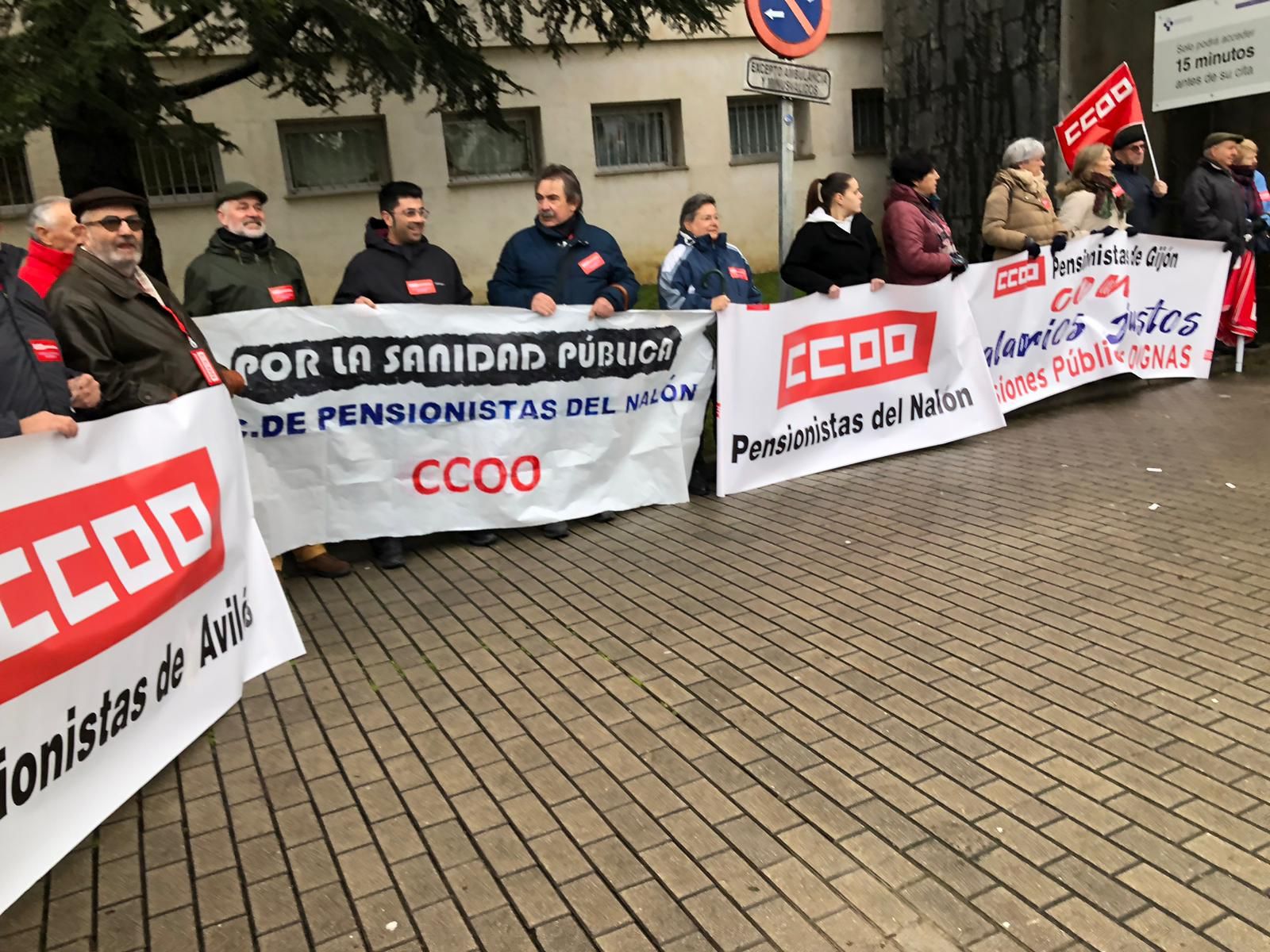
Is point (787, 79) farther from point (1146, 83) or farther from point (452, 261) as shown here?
point (1146, 83)

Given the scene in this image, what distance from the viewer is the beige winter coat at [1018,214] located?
24.4ft

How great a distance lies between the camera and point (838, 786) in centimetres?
302

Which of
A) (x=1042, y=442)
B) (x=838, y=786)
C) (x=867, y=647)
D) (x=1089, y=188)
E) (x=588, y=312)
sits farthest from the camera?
(x=1089, y=188)

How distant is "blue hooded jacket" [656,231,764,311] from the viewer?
6215 mm

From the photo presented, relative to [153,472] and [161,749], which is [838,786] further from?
[153,472]

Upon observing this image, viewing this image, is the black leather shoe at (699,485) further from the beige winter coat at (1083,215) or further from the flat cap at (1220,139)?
the flat cap at (1220,139)

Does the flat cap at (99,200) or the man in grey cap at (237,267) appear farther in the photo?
the man in grey cap at (237,267)

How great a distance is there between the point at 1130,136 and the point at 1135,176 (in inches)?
15.5

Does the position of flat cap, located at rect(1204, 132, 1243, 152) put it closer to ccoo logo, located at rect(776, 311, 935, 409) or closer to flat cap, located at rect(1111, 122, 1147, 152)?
flat cap, located at rect(1111, 122, 1147, 152)

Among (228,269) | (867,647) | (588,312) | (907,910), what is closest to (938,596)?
(867,647)

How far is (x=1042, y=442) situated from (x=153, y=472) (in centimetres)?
581

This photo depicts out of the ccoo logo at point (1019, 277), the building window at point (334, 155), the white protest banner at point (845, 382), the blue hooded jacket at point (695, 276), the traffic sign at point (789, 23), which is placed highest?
the building window at point (334, 155)

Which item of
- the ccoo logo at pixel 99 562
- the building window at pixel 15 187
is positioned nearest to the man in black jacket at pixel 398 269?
the ccoo logo at pixel 99 562

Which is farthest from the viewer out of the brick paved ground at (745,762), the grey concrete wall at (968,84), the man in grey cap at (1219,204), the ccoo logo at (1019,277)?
the grey concrete wall at (968,84)
